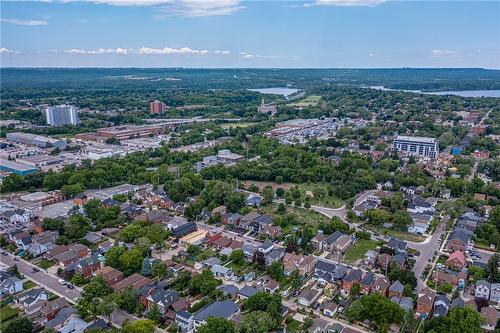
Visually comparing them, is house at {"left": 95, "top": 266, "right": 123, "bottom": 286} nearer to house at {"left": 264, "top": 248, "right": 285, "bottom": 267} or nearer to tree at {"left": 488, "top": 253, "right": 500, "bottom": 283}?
house at {"left": 264, "top": 248, "right": 285, "bottom": 267}

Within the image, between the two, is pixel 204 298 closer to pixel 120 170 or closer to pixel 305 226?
A: pixel 305 226

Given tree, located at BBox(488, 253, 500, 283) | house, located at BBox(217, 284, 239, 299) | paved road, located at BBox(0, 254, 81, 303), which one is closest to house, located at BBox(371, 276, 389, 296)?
tree, located at BBox(488, 253, 500, 283)

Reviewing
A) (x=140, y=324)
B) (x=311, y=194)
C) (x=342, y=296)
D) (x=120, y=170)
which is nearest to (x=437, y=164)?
(x=311, y=194)

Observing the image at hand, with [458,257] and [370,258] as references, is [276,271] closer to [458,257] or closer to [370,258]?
[370,258]

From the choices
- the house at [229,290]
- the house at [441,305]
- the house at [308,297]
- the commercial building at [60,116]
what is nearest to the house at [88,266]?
the house at [229,290]

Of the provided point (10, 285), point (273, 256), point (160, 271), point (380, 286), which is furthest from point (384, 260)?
point (10, 285)
